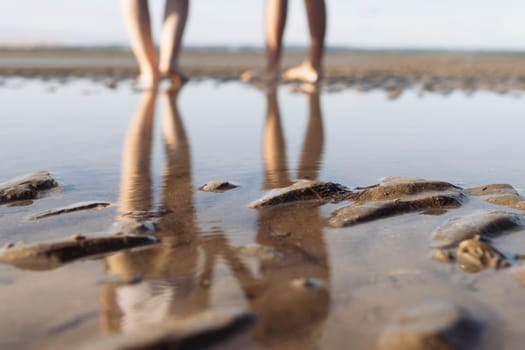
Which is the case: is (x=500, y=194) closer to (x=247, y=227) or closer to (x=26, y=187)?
(x=247, y=227)

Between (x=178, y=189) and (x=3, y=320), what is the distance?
86 cm

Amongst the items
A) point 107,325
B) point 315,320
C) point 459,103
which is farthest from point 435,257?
point 459,103

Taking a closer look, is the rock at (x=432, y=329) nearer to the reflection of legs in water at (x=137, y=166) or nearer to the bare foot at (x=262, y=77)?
the reflection of legs in water at (x=137, y=166)

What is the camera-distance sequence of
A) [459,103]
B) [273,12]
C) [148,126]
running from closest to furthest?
1. [148,126]
2. [459,103]
3. [273,12]

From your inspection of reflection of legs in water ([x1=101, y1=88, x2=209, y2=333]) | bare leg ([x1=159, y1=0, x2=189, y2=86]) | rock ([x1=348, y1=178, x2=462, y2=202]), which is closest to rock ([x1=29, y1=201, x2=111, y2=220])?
reflection of legs in water ([x1=101, y1=88, x2=209, y2=333])

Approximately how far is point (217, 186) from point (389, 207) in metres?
0.50

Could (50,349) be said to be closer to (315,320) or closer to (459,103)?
(315,320)

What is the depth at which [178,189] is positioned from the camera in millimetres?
1729

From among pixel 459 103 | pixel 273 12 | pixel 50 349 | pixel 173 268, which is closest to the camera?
pixel 50 349

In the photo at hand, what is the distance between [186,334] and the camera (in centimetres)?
80

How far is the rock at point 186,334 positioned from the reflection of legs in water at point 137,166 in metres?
0.67

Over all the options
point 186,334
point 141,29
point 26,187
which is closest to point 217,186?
point 26,187

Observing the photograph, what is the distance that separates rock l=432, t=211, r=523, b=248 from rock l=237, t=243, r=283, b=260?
0.31 meters

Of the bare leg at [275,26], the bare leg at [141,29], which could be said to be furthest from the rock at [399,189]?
the bare leg at [275,26]
